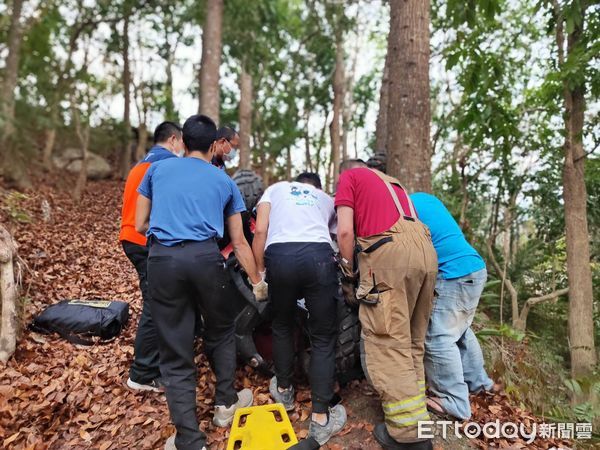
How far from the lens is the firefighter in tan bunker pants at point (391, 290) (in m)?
2.79

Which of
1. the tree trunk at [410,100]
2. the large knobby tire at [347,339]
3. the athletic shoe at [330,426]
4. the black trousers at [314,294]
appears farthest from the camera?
the tree trunk at [410,100]

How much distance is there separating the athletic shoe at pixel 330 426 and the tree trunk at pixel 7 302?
2.96 meters

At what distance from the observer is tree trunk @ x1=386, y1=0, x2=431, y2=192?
455cm

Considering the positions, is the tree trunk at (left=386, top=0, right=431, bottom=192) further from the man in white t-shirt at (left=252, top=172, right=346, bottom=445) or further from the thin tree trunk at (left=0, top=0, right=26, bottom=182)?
the thin tree trunk at (left=0, top=0, right=26, bottom=182)

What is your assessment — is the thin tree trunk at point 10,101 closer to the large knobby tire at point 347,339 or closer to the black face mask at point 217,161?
the black face mask at point 217,161

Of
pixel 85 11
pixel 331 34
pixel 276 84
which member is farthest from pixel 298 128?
pixel 85 11

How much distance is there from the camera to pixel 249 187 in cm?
392

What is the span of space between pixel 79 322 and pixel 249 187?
7.60 ft

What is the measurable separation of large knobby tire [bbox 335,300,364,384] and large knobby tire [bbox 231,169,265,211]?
51.9 inches

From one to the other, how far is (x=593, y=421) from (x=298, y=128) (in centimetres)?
1952

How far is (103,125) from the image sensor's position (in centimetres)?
1881

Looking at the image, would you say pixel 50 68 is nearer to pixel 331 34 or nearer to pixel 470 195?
pixel 331 34

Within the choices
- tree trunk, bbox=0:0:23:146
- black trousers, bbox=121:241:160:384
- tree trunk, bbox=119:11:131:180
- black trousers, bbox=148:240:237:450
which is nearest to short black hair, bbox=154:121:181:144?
black trousers, bbox=121:241:160:384

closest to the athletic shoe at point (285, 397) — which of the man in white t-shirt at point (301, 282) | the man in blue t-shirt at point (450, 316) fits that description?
the man in white t-shirt at point (301, 282)
